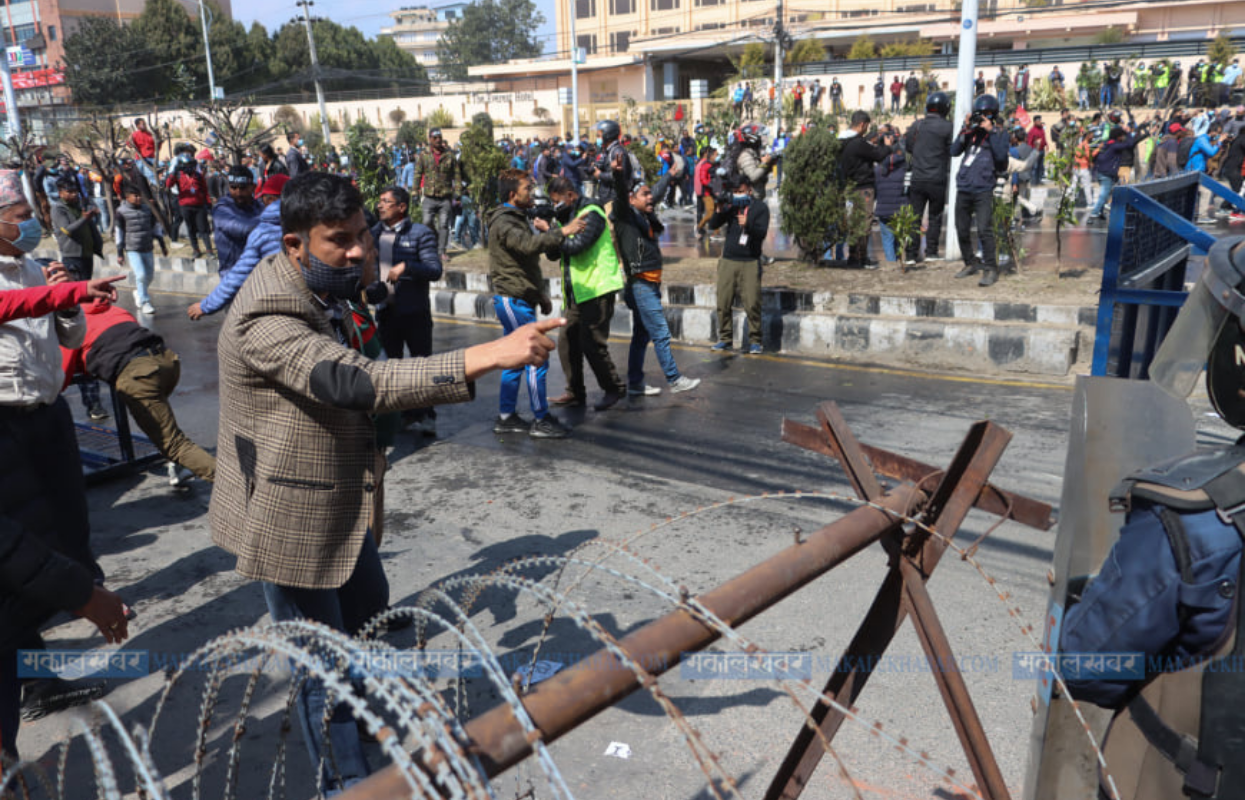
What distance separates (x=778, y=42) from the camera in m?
31.0

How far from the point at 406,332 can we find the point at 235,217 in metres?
1.58

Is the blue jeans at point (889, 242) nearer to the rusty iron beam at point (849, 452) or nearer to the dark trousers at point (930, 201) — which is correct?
the dark trousers at point (930, 201)

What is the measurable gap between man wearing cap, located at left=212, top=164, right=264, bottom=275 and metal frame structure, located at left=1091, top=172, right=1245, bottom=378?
5614mm

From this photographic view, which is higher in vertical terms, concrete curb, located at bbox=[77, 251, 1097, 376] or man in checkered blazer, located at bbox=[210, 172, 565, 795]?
man in checkered blazer, located at bbox=[210, 172, 565, 795]

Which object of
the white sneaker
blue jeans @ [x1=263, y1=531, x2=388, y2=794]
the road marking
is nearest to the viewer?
blue jeans @ [x1=263, y1=531, x2=388, y2=794]

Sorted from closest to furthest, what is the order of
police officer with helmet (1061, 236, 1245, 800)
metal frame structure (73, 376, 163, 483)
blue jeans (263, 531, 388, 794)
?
police officer with helmet (1061, 236, 1245, 800), blue jeans (263, 531, 388, 794), metal frame structure (73, 376, 163, 483)

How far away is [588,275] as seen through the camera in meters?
6.80

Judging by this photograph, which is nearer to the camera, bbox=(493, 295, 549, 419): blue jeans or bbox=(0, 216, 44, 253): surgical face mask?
bbox=(0, 216, 44, 253): surgical face mask

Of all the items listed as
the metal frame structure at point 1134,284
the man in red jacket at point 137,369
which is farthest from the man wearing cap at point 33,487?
the metal frame structure at point 1134,284

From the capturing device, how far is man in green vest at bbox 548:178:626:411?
6625 millimetres

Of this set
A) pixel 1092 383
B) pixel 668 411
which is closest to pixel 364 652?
pixel 1092 383

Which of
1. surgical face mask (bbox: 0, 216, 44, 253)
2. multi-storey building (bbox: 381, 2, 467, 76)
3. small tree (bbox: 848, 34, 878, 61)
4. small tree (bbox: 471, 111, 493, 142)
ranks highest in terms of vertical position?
multi-storey building (bbox: 381, 2, 467, 76)

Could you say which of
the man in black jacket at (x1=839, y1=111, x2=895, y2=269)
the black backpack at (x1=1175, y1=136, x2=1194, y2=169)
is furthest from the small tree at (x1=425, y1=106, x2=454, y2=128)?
the man in black jacket at (x1=839, y1=111, x2=895, y2=269)

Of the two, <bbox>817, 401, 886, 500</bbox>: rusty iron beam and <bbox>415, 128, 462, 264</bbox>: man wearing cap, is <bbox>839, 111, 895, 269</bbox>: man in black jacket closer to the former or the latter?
<bbox>415, 128, 462, 264</bbox>: man wearing cap
